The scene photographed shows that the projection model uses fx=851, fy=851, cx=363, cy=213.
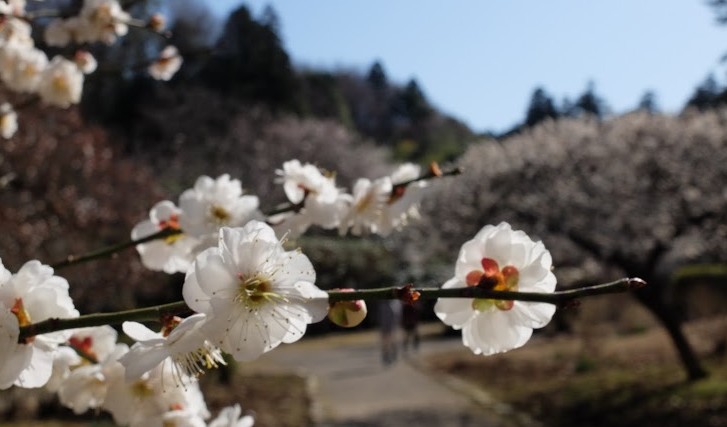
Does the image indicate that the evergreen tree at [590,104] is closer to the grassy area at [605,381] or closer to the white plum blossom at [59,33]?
the grassy area at [605,381]

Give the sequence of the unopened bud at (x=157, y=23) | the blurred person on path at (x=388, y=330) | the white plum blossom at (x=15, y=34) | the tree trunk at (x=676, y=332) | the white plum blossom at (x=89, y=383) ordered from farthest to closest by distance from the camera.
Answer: the blurred person on path at (x=388, y=330)
the tree trunk at (x=676, y=332)
the unopened bud at (x=157, y=23)
the white plum blossom at (x=15, y=34)
the white plum blossom at (x=89, y=383)

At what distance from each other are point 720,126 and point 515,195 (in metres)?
2.52

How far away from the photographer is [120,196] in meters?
12.7

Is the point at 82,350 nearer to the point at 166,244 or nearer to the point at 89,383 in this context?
the point at 89,383

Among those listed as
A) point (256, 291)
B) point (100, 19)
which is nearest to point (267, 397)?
point (100, 19)

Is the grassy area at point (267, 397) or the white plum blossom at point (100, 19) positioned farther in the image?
the grassy area at point (267, 397)

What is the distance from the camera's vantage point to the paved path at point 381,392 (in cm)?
794

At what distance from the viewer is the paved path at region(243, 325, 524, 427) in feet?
26.0

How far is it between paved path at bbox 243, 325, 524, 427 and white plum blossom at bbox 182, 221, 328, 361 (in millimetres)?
6866

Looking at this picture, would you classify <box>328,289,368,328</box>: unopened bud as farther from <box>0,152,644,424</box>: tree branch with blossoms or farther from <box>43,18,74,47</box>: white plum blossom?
<box>43,18,74,47</box>: white plum blossom

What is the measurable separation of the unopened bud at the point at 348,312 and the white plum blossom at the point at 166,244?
34.4 inches

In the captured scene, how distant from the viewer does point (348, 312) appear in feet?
3.40

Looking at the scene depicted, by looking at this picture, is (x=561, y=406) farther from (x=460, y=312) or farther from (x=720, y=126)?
(x=460, y=312)

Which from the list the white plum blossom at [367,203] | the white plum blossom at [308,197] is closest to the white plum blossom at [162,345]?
the white plum blossom at [308,197]
